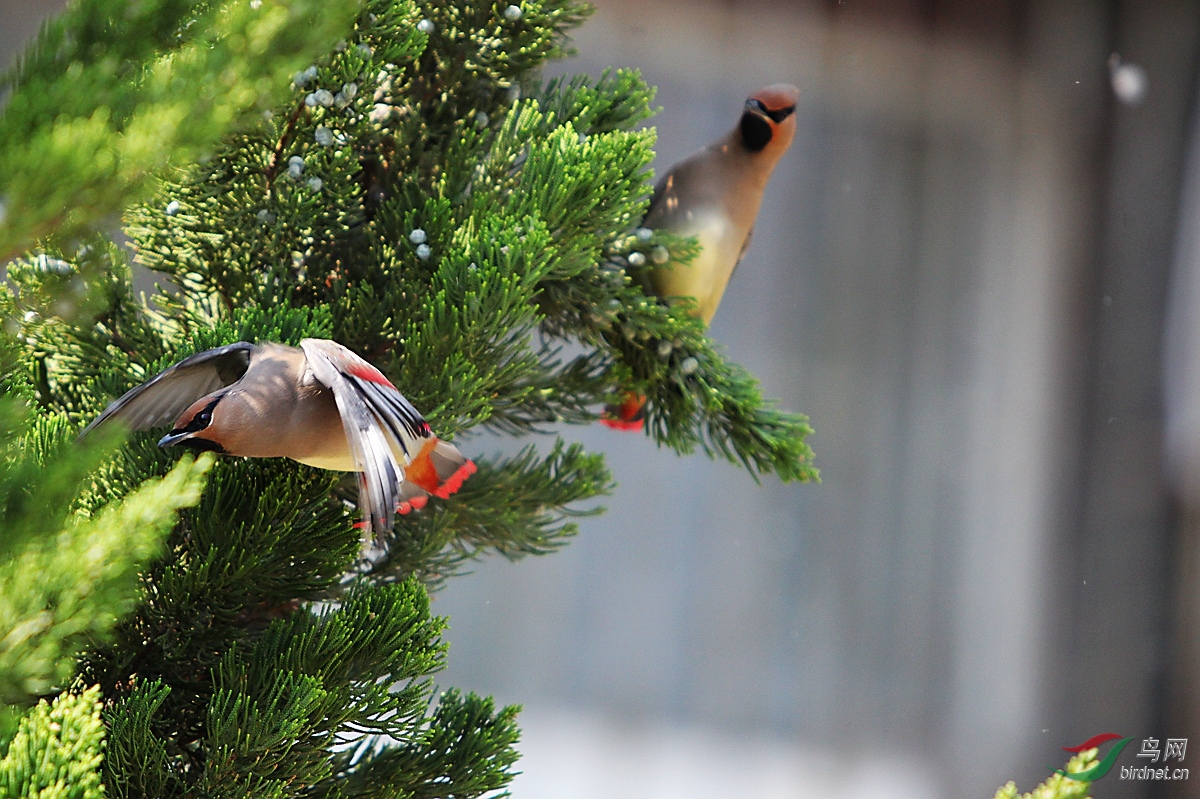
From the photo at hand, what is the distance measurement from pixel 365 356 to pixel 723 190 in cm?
32

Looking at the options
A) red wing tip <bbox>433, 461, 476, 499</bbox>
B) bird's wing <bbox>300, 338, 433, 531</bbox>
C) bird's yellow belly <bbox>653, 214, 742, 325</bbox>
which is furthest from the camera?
bird's yellow belly <bbox>653, 214, 742, 325</bbox>

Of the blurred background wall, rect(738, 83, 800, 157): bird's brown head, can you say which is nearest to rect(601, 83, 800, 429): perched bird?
rect(738, 83, 800, 157): bird's brown head

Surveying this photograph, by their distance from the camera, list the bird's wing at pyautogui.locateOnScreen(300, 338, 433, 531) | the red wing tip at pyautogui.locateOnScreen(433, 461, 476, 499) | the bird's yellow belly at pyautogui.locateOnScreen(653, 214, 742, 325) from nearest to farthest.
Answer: the bird's wing at pyautogui.locateOnScreen(300, 338, 433, 531)
the red wing tip at pyautogui.locateOnScreen(433, 461, 476, 499)
the bird's yellow belly at pyautogui.locateOnScreen(653, 214, 742, 325)

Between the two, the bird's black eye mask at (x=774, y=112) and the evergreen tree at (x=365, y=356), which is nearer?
the evergreen tree at (x=365, y=356)

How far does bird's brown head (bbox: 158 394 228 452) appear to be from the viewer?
1.44ft

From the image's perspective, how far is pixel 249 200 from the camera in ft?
1.78

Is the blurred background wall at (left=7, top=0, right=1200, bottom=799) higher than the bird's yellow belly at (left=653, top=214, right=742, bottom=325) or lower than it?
lower

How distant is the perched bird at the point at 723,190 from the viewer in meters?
0.76

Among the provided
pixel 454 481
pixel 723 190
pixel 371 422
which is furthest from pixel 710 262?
pixel 371 422

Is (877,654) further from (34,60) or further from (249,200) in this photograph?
(34,60)

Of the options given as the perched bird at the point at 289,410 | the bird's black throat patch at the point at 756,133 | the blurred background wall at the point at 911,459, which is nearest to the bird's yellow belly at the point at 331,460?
the perched bird at the point at 289,410

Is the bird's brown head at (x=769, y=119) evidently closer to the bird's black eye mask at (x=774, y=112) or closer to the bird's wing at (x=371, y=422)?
the bird's black eye mask at (x=774, y=112)

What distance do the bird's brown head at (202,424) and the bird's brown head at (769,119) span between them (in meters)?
0.48

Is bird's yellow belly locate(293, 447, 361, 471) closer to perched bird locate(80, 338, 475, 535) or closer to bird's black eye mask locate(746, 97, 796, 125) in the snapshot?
perched bird locate(80, 338, 475, 535)
